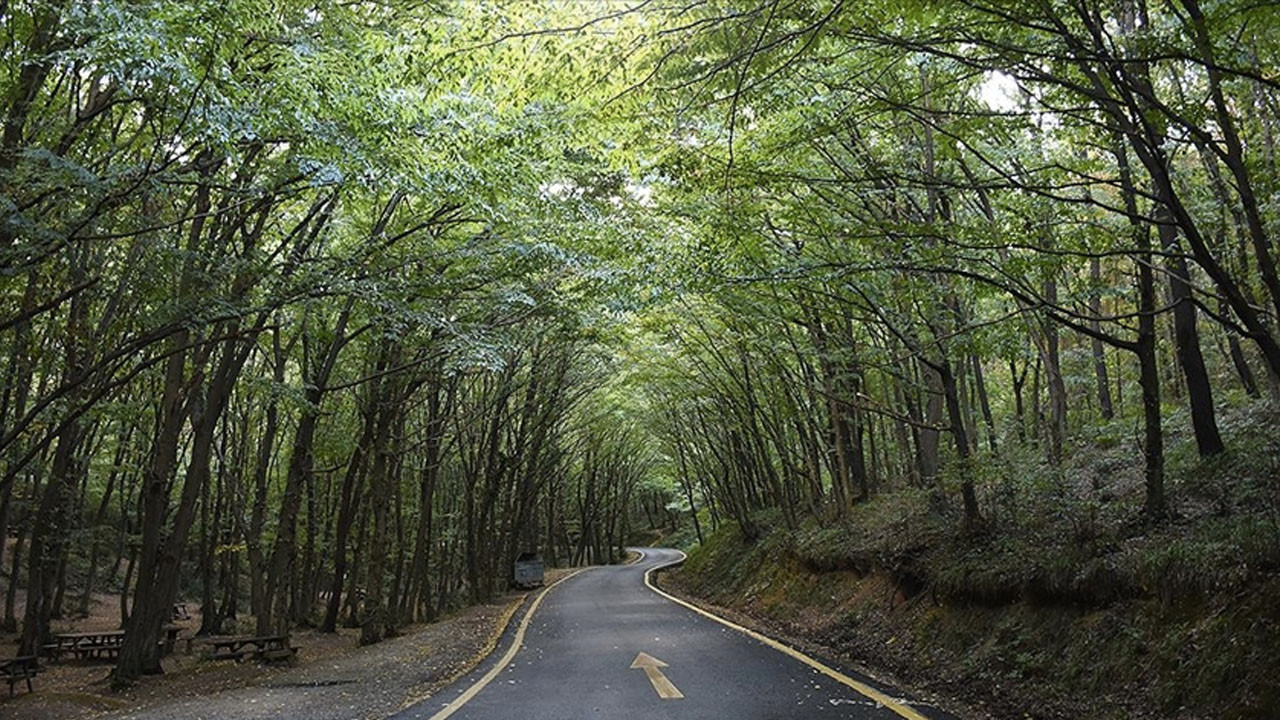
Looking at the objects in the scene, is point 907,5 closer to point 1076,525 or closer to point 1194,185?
point 1076,525

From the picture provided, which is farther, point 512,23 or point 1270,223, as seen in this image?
point 1270,223

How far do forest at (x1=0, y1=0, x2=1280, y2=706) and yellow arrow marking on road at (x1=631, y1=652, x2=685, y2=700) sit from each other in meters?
3.42

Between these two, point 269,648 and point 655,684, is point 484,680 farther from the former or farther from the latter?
point 269,648

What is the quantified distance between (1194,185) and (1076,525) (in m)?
7.58

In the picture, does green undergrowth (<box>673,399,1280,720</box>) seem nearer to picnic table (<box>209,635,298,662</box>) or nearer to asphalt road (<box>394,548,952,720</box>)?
asphalt road (<box>394,548,952,720</box>)

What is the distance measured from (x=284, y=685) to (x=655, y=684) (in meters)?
4.67

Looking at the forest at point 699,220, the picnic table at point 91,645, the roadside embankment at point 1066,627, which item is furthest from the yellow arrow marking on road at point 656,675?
the picnic table at point 91,645

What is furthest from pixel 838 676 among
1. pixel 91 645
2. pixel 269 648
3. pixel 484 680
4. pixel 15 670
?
pixel 91 645

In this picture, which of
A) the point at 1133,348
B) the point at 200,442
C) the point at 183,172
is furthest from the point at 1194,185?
the point at 200,442

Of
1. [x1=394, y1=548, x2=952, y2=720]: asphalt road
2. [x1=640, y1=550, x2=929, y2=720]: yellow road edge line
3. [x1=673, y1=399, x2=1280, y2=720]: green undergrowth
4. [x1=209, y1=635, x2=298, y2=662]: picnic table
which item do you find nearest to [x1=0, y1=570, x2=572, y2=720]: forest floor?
[x1=209, y1=635, x2=298, y2=662]: picnic table

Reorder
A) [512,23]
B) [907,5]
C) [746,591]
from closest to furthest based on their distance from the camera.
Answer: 1. [907,5]
2. [512,23]
3. [746,591]

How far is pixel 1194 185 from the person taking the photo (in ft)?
39.2

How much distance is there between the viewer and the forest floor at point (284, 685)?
755 cm

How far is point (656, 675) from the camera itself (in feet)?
27.0
